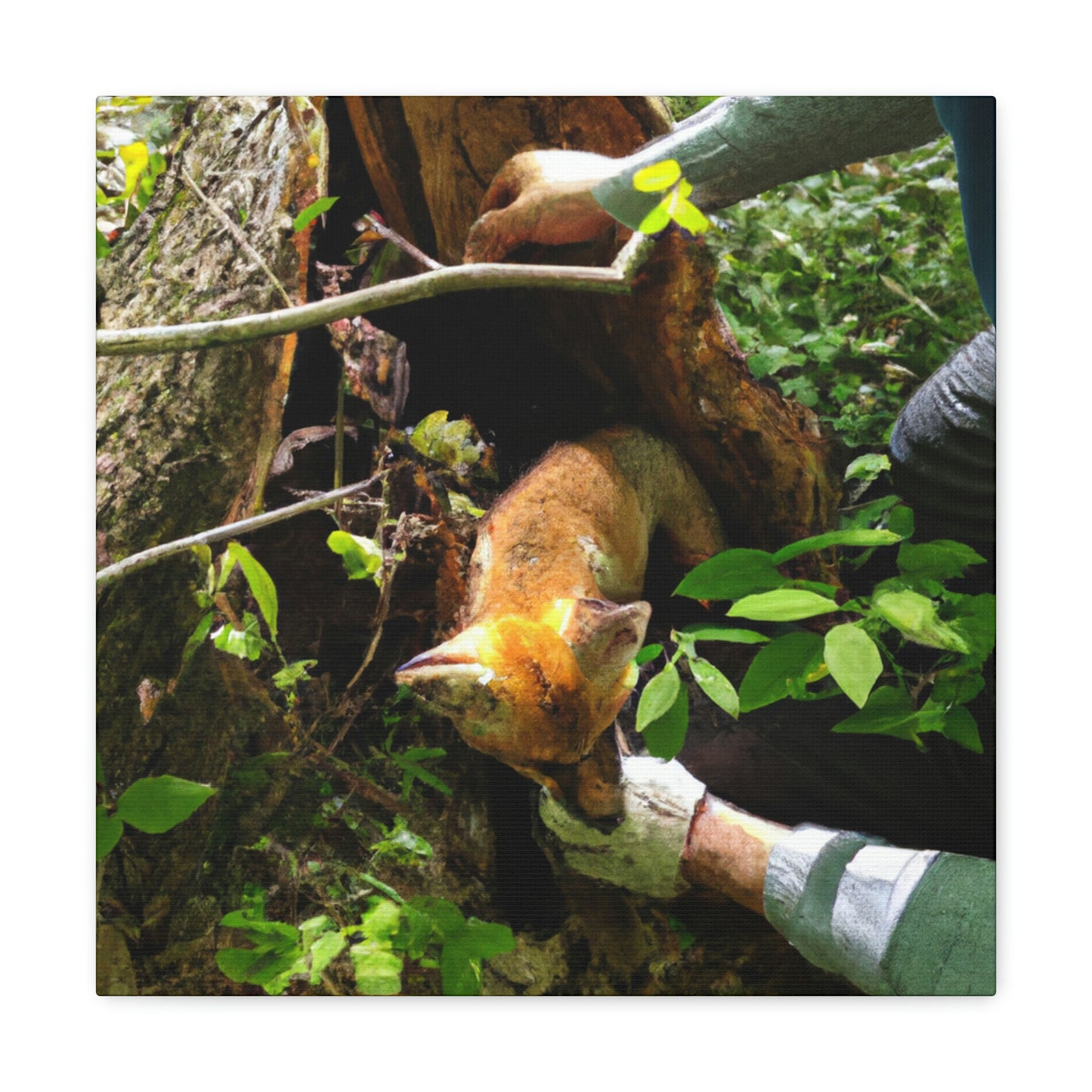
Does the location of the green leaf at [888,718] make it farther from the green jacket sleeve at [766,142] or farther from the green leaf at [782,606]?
the green jacket sleeve at [766,142]

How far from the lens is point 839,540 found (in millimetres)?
1397

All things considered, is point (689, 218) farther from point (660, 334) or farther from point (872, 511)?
point (872, 511)

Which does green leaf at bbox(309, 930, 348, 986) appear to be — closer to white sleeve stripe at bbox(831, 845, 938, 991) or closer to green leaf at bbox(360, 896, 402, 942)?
green leaf at bbox(360, 896, 402, 942)

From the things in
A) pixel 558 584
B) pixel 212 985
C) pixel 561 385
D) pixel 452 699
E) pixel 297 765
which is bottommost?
pixel 212 985

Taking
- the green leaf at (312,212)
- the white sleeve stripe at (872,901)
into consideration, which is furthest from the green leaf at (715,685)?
the green leaf at (312,212)

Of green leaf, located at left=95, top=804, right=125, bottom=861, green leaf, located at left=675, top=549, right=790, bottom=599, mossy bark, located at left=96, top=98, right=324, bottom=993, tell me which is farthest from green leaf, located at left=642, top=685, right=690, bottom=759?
green leaf, located at left=95, top=804, right=125, bottom=861

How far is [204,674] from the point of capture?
55.6 inches

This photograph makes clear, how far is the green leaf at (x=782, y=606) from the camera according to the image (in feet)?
4.49

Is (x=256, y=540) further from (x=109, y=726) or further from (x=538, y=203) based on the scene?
(x=538, y=203)

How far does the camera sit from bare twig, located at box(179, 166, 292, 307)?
1444 millimetres

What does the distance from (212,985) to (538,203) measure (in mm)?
1055

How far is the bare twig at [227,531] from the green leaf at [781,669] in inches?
20.8

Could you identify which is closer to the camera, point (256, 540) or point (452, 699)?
point (452, 699)

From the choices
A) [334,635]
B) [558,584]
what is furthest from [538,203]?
[334,635]
